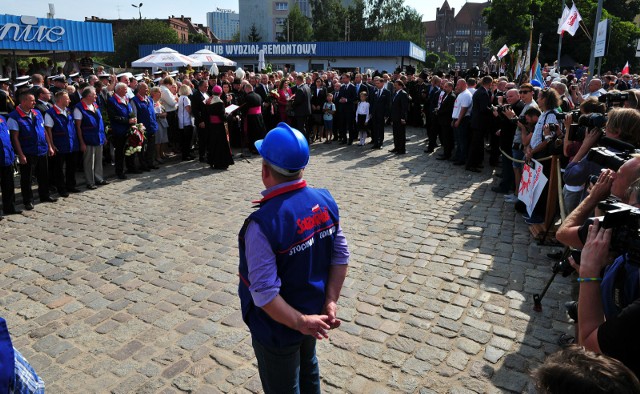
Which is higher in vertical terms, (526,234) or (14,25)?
(14,25)

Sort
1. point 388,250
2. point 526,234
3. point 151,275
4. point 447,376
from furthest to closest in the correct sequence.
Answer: point 526,234 → point 388,250 → point 151,275 → point 447,376

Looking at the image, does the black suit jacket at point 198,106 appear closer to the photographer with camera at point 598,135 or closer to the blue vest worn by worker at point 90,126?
the blue vest worn by worker at point 90,126

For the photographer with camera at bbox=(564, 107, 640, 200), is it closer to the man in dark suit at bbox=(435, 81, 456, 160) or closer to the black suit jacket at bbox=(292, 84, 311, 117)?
the man in dark suit at bbox=(435, 81, 456, 160)

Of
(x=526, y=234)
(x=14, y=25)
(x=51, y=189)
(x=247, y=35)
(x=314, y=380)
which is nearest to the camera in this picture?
(x=314, y=380)

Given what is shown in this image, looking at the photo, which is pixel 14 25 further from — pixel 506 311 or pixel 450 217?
pixel 506 311

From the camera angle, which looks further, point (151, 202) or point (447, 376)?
point (151, 202)

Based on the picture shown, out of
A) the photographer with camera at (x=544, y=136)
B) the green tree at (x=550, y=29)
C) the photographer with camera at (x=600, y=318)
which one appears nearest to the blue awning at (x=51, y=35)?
the photographer with camera at (x=544, y=136)

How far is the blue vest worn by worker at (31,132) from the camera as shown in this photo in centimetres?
759

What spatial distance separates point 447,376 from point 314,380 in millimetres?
1388

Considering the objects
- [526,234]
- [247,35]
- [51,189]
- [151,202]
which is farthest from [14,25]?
[247,35]

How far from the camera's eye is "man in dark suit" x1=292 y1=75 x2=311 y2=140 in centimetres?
1328

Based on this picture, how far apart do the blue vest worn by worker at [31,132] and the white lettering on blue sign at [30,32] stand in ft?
44.3

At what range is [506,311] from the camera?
4512 millimetres

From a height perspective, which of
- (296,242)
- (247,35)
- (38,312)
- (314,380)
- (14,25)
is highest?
(247,35)
